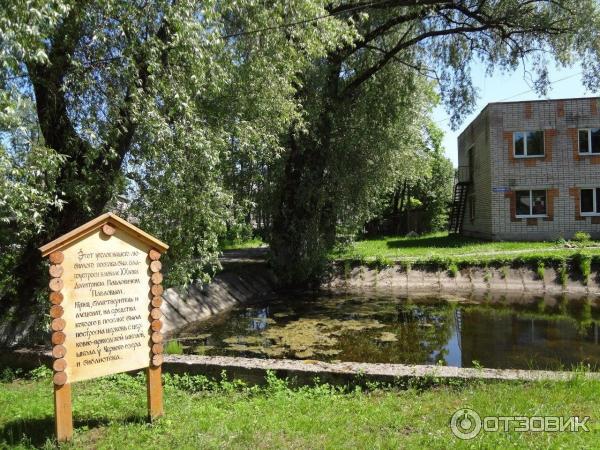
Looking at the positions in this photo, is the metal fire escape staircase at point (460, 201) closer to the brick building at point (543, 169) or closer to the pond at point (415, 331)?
the brick building at point (543, 169)

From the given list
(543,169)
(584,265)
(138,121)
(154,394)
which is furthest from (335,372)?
(543,169)

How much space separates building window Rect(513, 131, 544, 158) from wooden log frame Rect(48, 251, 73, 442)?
26015 millimetres

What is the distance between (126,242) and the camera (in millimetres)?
4895

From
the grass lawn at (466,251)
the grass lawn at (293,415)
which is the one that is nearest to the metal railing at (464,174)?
the grass lawn at (466,251)

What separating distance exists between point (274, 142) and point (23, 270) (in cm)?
502

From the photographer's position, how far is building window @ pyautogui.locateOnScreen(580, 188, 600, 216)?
84.1 ft

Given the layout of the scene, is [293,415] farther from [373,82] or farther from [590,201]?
[590,201]

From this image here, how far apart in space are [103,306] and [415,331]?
8056 millimetres

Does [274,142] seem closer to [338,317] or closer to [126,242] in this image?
[338,317]

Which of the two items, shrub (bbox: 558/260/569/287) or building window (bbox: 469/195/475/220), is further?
building window (bbox: 469/195/475/220)

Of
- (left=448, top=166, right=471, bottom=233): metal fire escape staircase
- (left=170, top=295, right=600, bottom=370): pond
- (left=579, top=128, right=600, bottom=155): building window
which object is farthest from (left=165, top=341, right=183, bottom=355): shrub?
(left=448, top=166, right=471, bottom=233): metal fire escape staircase

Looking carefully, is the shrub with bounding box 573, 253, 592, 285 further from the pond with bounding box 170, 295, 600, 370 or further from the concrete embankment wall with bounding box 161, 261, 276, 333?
the concrete embankment wall with bounding box 161, 261, 276, 333

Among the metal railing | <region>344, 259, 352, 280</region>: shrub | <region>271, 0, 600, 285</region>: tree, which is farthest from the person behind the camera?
the metal railing

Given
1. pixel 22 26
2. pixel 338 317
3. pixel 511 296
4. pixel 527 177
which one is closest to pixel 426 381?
pixel 22 26
